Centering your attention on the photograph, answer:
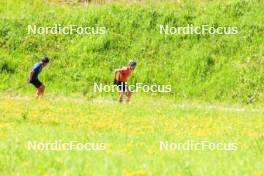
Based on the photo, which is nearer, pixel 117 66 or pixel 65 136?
pixel 65 136

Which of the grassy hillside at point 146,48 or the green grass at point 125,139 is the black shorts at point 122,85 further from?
the grassy hillside at point 146,48

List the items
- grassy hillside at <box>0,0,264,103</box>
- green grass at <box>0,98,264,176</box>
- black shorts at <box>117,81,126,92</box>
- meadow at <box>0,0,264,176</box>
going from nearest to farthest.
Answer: green grass at <box>0,98,264,176</box> → meadow at <box>0,0,264,176</box> → black shorts at <box>117,81,126,92</box> → grassy hillside at <box>0,0,264,103</box>

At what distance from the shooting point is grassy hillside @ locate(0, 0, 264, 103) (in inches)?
1645

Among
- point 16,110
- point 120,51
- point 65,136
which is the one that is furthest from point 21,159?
point 120,51

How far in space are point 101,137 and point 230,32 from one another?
1219 inches

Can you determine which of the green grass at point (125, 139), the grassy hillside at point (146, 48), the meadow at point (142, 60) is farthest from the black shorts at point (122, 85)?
the grassy hillside at point (146, 48)

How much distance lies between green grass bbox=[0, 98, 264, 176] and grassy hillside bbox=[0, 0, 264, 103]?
12.8 metres

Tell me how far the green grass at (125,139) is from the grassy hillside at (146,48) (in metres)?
12.8

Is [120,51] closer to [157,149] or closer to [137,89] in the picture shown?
[137,89]

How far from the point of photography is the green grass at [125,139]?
34.5ft

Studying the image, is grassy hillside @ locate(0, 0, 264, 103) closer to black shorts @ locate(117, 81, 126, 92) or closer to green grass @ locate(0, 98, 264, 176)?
black shorts @ locate(117, 81, 126, 92)

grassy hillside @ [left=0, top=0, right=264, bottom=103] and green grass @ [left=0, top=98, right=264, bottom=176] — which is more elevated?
green grass @ [left=0, top=98, right=264, bottom=176]

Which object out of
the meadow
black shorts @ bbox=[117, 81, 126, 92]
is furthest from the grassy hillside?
black shorts @ bbox=[117, 81, 126, 92]

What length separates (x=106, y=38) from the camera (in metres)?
45.2
